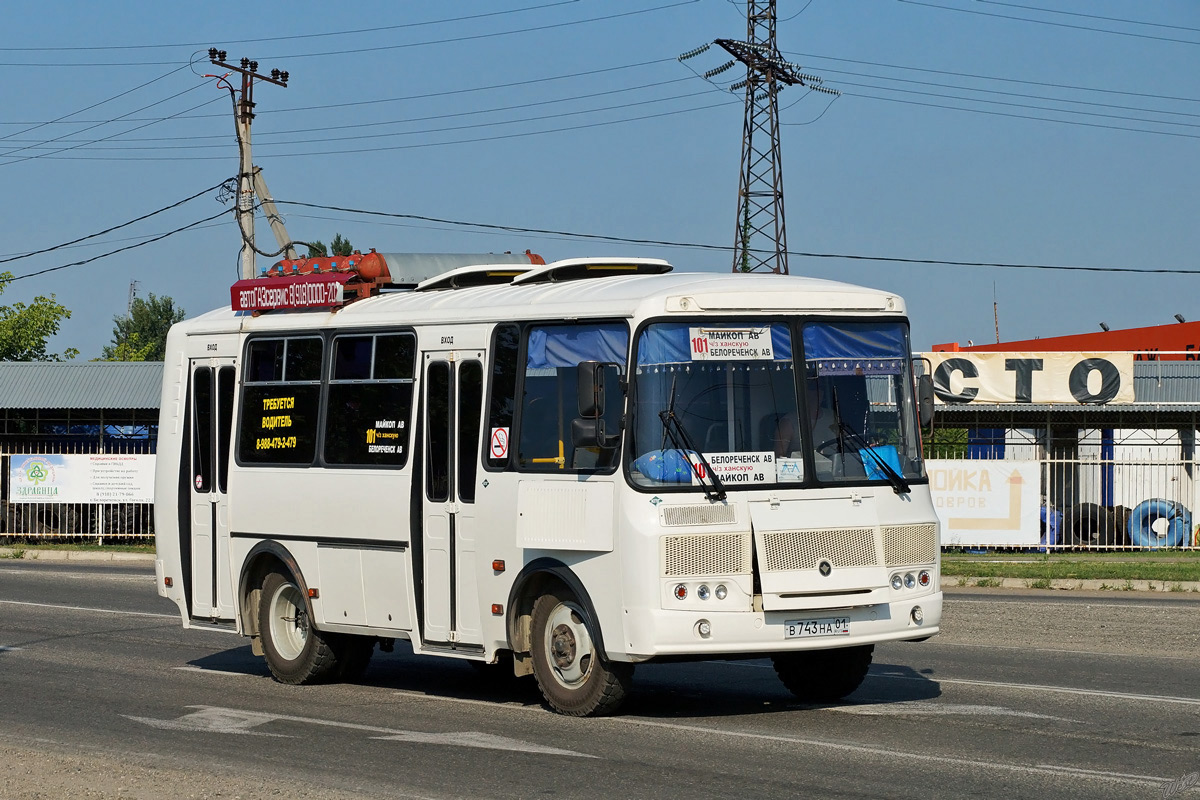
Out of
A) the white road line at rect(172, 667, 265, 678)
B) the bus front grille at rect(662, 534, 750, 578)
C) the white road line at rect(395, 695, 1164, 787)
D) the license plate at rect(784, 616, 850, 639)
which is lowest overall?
the white road line at rect(172, 667, 265, 678)

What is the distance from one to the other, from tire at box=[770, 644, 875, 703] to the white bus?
0.02m

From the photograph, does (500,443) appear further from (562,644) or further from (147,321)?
(147,321)

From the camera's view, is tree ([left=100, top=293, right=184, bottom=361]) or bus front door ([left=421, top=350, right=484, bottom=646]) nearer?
bus front door ([left=421, top=350, right=484, bottom=646])

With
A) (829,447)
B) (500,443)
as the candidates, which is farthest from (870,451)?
(500,443)

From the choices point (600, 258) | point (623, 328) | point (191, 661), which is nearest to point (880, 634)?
point (623, 328)

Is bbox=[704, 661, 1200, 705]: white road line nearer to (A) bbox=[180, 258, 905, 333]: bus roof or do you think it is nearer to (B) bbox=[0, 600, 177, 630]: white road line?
(A) bbox=[180, 258, 905, 333]: bus roof

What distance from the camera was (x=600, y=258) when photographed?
11812mm

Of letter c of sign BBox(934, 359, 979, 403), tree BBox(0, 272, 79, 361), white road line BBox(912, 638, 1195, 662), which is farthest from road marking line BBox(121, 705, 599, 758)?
tree BBox(0, 272, 79, 361)

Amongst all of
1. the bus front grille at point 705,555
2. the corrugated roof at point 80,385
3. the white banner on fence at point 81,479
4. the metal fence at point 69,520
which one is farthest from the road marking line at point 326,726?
the corrugated roof at point 80,385

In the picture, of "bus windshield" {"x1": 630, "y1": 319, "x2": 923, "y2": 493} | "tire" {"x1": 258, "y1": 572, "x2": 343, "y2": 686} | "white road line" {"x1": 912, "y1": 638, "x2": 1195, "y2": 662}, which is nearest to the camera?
"bus windshield" {"x1": 630, "y1": 319, "x2": 923, "y2": 493}

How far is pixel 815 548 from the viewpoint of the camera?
1020 cm

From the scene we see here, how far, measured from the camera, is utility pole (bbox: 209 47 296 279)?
35.5 metres

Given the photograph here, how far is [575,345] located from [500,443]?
36.3 inches

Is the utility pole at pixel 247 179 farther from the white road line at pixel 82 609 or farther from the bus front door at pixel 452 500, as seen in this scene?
the bus front door at pixel 452 500
